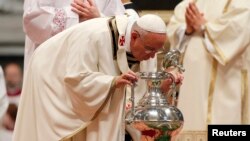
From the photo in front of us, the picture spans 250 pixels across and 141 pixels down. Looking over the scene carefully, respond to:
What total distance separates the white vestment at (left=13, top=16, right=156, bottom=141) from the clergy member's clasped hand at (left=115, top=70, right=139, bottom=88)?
0.32ft

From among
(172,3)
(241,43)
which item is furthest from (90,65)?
(172,3)

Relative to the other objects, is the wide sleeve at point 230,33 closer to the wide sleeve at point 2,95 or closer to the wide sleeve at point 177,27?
the wide sleeve at point 177,27

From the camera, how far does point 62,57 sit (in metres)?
5.20

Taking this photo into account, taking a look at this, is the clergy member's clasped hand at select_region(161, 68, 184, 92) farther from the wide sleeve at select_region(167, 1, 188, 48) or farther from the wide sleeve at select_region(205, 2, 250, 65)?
the wide sleeve at select_region(167, 1, 188, 48)

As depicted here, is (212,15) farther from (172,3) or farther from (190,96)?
(172,3)

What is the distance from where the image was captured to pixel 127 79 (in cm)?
478

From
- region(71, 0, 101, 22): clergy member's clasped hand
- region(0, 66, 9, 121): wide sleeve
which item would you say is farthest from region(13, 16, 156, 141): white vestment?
region(0, 66, 9, 121): wide sleeve

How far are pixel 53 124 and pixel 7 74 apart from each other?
3148 millimetres

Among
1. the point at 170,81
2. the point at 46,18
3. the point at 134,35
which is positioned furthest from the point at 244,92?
the point at 134,35

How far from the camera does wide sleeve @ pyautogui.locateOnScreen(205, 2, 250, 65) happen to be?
685 cm

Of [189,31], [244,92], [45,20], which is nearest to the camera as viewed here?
[45,20]

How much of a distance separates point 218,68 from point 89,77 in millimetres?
2170

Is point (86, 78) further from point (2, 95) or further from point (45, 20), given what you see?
point (2, 95)

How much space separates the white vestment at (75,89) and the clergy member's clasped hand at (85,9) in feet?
2.12
